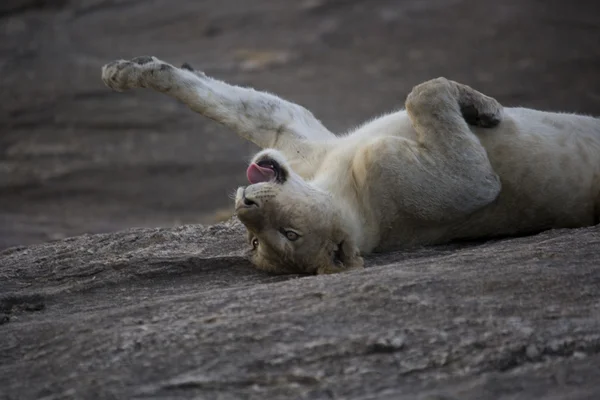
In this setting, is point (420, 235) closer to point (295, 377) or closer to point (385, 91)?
point (295, 377)

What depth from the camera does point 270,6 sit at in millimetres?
17594

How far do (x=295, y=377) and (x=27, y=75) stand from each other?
44.3ft

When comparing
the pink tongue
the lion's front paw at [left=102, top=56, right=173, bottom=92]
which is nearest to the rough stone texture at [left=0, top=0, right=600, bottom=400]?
the pink tongue

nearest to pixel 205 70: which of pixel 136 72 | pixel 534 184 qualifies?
pixel 136 72

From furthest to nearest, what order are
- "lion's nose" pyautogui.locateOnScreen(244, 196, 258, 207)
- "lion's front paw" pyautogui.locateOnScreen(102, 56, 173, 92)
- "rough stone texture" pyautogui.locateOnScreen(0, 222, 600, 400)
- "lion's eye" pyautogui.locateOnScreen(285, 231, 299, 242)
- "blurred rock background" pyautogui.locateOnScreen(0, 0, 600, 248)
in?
"blurred rock background" pyautogui.locateOnScreen(0, 0, 600, 248)
"lion's front paw" pyautogui.locateOnScreen(102, 56, 173, 92)
"lion's eye" pyautogui.locateOnScreen(285, 231, 299, 242)
"lion's nose" pyautogui.locateOnScreen(244, 196, 258, 207)
"rough stone texture" pyautogui.locateOnScreen(0, 222, 600, 400)

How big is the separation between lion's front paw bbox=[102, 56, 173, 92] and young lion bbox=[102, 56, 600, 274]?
93 centimetres

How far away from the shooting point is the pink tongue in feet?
17.2

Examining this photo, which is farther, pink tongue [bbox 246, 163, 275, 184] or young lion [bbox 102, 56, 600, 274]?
pink tongue [bbox 246, 163, 275, 184]

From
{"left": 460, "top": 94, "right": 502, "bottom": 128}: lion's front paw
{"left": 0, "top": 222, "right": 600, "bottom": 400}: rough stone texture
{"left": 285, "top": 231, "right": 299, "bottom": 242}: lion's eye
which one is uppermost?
{"left": 460, "top": 94, "right": 502, "bottom": 128}: lion's front paw

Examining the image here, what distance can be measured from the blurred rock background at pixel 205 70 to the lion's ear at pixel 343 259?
720 centimetres

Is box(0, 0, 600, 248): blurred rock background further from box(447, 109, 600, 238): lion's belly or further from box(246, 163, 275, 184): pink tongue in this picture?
box(447, 109, 600, 238): lion's belly

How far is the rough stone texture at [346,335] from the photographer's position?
361 cm

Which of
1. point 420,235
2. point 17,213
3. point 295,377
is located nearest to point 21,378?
point 295,377

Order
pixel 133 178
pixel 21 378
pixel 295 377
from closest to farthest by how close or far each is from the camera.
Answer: pixel 295 377
pixel 21 378
pixel 133 178
